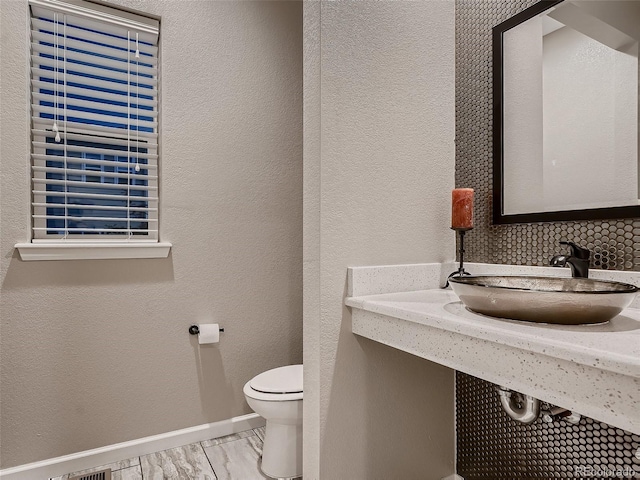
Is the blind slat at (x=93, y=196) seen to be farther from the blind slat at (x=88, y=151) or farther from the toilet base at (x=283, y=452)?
the toilet base at (x=283, y=452)

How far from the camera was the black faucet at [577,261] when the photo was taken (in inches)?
45.1

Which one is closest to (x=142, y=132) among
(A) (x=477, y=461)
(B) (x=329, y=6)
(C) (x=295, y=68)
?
(C) (x=295, y=68)

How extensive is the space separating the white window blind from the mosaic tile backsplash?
4.99 feet

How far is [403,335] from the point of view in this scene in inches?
44.0

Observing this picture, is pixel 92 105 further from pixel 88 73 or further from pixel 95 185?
pixel 95 185

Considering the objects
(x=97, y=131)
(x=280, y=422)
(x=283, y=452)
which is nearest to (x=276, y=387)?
(x=280, y=422)

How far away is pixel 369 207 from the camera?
1.38 m

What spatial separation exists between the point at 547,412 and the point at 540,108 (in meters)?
0.99

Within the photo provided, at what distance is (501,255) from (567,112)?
1.76 ft

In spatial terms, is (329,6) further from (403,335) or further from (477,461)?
(477,461)

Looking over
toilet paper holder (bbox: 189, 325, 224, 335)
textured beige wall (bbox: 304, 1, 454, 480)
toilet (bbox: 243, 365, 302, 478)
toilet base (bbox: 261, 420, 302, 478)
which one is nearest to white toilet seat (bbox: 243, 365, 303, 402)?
toilet (bbox: 243, 365, 302, 478)

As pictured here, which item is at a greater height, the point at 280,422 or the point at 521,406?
the point at 521,406

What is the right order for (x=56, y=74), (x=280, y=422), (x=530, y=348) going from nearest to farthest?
(x=530, y=348) < (x=280, y=422) < (x=56, y=74)

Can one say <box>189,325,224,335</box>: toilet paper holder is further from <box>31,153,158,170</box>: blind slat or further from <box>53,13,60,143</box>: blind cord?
<box>53,13,60,143</box>: blind cord
